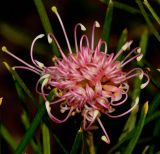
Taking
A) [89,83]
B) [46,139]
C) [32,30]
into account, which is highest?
[32,30]

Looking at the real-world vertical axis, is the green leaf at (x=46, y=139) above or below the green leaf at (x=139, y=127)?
below

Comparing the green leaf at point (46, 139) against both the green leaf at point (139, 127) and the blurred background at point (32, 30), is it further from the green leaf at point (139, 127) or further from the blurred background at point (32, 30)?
the blurred background at point (32, 30)

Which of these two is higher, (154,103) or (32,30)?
(32,30)

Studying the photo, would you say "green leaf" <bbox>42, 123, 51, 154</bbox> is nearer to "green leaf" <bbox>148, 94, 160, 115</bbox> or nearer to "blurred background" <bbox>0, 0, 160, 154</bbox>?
"green leaf" <bbox>148, 94, 160, 115</bbox>

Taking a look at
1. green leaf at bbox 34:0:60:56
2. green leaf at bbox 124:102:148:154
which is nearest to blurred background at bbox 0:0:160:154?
green leaf at bbox 34:0:60:56

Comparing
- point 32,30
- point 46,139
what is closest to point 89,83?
point 46,139

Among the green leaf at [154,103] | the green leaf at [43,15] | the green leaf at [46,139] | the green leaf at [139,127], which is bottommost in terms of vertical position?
the green leaf at [46,139]

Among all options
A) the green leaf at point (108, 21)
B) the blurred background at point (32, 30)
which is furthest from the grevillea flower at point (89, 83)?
the blurred background at point (32, 30)

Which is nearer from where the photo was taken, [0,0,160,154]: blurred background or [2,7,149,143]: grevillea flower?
[2,7,149,143]: grevillea flower

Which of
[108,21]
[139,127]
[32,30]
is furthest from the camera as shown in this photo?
[32,30]

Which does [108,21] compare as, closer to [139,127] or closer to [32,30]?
[139,127]

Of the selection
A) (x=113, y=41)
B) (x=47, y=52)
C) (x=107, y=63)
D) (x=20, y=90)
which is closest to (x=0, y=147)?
(x=20, y=90)
